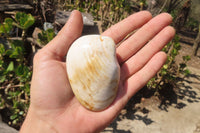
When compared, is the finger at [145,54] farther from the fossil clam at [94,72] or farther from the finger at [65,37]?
the finger at [65,37]

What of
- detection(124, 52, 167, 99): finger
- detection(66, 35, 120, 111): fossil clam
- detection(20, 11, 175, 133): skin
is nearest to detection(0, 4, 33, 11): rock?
detection(20, 11, 175, 133): skin

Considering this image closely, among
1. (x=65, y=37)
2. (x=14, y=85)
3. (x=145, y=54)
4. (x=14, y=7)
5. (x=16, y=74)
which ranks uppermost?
(x=14, y=7)

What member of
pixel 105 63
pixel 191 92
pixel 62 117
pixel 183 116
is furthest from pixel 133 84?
pixel 191 92

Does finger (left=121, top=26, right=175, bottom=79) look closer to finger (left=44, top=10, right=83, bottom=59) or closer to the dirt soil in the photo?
finger (left=44, top=10, right=83, bottom=59)

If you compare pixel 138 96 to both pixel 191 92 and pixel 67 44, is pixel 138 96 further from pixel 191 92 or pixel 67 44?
pixel 67 44

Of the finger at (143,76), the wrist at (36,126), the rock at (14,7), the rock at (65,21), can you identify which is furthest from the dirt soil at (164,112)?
the rock at (14,7)

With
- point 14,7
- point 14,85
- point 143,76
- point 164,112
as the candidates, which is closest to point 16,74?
point 14,85

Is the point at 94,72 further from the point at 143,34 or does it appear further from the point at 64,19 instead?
the point at 64,19
